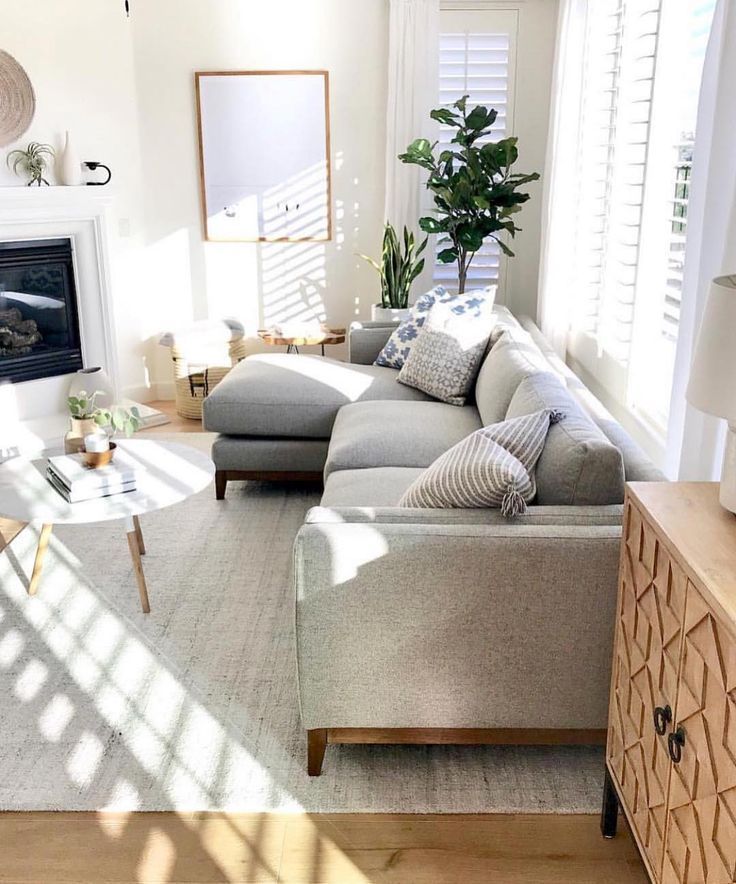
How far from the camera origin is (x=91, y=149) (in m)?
5.04

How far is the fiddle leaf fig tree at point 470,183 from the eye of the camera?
15.4ft

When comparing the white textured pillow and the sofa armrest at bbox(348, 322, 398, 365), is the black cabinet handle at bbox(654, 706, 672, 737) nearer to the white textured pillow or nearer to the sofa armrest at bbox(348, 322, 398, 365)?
the white textured pillow

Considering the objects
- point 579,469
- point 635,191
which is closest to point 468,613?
point 579,469

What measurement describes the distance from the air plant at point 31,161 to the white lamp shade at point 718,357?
13.6 ft

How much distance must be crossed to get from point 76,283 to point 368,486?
2936 millimetres

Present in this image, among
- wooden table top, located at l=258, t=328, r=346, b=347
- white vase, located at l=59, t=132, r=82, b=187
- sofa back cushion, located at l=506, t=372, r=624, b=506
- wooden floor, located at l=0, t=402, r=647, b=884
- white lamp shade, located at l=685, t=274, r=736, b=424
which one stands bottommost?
wooden floor, located at l=0, t=402, r=647, b=884

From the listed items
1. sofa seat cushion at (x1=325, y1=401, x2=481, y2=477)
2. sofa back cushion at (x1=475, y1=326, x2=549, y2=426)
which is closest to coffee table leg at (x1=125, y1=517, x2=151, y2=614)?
sofa seat cushion at (x1=325, y1=401, x2=481, y2=477)

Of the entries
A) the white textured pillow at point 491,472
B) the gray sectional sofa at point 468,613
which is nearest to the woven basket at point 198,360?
the white textured pillow at point 491,472

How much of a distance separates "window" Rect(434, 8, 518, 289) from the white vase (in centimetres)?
206

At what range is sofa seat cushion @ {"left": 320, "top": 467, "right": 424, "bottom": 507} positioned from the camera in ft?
9.21

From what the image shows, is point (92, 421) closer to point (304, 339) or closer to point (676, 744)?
point (304, 339)

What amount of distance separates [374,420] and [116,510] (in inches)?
44.5

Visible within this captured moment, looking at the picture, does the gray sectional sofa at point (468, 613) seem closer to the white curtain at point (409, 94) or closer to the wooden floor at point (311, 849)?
the wooden floor at point (311, 849)

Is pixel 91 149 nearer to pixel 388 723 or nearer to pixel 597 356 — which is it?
pixel 597 356
